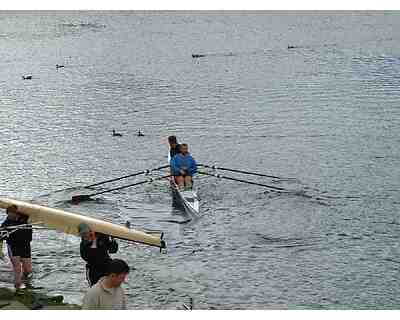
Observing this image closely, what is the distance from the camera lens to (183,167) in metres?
19.2

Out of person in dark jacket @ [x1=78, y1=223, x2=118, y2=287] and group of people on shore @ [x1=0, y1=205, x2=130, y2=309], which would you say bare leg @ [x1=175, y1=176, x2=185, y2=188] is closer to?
group of people on shore @ [x1=0, y1=205, x2=130, y2=309]

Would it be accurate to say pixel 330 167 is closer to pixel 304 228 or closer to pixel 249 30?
pixel 304 228

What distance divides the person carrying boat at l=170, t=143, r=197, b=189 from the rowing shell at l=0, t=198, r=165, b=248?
18.4ft

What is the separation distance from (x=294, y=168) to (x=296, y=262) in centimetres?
893

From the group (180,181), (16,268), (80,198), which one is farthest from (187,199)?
(16,268)

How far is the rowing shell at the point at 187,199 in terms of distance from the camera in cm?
1828

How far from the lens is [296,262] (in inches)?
611

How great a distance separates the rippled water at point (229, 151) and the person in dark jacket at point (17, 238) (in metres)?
1.01

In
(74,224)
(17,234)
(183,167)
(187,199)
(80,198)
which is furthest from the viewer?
(80,198)

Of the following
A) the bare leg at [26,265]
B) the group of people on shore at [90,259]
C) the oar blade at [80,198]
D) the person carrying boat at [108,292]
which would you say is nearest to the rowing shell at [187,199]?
the oar blade at [80,198]

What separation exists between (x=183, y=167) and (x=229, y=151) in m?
7.65

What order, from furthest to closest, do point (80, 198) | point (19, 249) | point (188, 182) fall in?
point (80, 198)
point (188, 182)
point (19, 249)

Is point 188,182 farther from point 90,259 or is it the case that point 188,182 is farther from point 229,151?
point 90,259

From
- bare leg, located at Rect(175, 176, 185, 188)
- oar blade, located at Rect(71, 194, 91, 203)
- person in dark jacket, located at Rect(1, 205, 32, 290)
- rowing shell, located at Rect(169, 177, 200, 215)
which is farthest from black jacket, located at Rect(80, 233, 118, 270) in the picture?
oar blade, located at Rect(71, 194, 91, 203)
